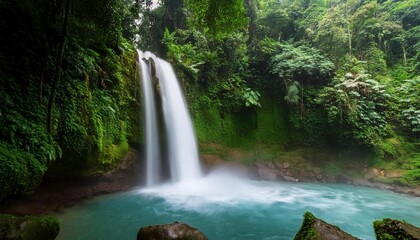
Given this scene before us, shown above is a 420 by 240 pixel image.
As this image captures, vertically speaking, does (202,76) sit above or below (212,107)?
above

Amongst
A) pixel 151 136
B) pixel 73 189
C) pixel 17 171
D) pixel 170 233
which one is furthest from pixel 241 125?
pixel 17 171

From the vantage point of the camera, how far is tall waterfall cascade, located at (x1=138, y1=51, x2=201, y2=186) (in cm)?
1107

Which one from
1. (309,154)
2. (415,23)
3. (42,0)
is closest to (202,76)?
(309,154)

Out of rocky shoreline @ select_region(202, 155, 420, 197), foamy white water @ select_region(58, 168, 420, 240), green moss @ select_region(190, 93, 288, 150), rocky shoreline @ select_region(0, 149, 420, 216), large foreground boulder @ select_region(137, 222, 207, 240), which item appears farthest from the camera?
green moss @ select_region(190, 93, 288, 150)

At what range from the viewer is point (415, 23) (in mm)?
21016

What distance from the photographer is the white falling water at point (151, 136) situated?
35.8 ft

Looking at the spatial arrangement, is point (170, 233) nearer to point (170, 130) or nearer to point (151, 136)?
point (151, 136)

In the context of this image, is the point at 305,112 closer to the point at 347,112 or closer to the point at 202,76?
the point at 347,112

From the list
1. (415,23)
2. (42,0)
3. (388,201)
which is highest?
(415,23)

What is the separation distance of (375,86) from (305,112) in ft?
12.8

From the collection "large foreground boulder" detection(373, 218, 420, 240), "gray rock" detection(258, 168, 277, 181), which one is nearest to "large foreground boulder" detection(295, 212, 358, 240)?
"large foreground boulder" detection(373, 218, 420, 240)

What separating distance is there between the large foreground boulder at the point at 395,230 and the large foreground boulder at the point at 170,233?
262cm

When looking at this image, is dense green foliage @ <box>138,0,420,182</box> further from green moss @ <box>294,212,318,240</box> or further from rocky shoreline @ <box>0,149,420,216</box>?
green moss @ <box>294,212,318,240</box>

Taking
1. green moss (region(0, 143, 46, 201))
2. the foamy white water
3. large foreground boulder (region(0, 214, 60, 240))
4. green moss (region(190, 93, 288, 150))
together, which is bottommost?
the foamy white water
